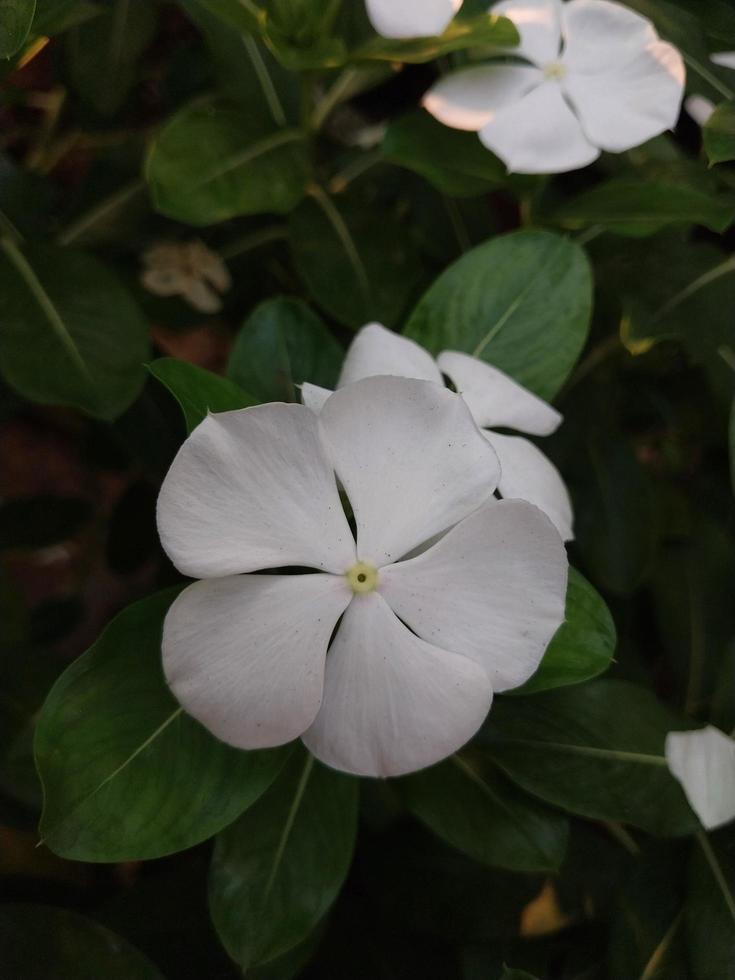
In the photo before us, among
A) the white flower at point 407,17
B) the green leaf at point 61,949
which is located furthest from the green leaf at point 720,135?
the green leaf at point 61,949

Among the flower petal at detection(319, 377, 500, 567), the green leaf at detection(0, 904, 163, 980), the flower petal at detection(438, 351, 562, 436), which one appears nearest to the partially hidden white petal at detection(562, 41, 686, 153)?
the flower petal at detection(438, 351, 562, 436)

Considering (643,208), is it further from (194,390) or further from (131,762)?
(131,762)

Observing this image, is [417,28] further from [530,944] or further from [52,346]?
[530,944]

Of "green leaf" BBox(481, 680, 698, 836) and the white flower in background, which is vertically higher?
the white flower in background

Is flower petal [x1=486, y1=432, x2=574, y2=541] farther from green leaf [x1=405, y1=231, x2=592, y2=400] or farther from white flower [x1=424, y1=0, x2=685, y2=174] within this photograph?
white flower [x1=424, y1=0, x2=685, y2=174]

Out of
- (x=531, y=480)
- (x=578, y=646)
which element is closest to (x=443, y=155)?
(x=531, y=480)

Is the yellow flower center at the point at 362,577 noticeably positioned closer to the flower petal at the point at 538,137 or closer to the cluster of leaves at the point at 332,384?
the cluster of leaves at the point at 332,384

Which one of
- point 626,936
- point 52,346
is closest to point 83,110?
point 52,346

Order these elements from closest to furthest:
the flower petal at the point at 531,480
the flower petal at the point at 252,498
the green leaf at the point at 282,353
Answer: the flower petal at the point at 252,498
the flower petal at the point at 531,480
the green leaf at the point at 282,353

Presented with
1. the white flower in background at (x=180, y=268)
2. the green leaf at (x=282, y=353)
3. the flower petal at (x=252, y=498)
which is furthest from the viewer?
the white flower in background at (x=180, y=268)
